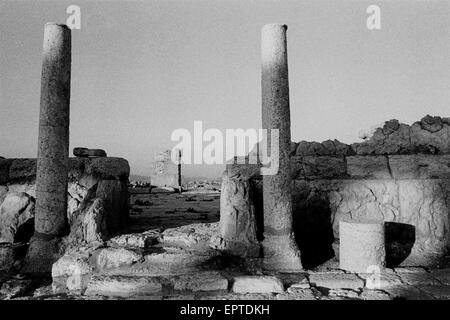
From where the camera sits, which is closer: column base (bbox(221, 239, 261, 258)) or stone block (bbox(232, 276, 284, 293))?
stone block (bbox(232, 276, 284, 293))

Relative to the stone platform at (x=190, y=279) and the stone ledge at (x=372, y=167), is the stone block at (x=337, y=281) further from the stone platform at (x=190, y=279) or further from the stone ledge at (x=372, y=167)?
the stone ledge at (x=372, y=167)

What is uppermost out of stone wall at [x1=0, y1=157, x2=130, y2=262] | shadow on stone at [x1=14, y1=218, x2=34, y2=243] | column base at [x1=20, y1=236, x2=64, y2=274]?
stone wall at [x1=0, y1=157, x2=130, y2=262]

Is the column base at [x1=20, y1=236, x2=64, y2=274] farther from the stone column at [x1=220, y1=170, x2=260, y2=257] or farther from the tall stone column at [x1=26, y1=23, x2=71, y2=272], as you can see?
the stone column at [x1=220, y1=170, x2=260, y2=257]

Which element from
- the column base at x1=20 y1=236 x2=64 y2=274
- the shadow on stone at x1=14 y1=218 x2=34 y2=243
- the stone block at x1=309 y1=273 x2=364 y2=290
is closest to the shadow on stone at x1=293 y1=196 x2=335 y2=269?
the stone block at x1=309 y1=273 x2=364 y2=290

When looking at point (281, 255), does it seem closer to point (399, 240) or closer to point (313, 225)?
point (313, 225)

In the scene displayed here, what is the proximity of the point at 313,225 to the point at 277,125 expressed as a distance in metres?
2.20

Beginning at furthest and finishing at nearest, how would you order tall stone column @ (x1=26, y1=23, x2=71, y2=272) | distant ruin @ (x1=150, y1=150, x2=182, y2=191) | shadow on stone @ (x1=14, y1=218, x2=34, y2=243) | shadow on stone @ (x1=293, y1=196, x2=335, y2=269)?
1. distant ruin @ (x1=150, y1=150, x2=182, y2=191)
2. shadow on stone @ (x1=293, y1=196, x2=335, y2=269)
3. shadow on stone @ (x1=14, y1=218, x2=34, y2=243)
4. tall stone column @ (x1=26, y1=23, x2=71, y2=272)

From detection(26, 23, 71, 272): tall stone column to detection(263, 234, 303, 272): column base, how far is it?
3.37 metres

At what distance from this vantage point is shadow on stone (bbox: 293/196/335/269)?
630 cm

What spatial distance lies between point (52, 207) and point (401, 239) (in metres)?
5.97

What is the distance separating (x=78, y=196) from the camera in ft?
20.7

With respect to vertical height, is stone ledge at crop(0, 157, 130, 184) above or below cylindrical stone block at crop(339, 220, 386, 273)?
above

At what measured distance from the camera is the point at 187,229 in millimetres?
6102
